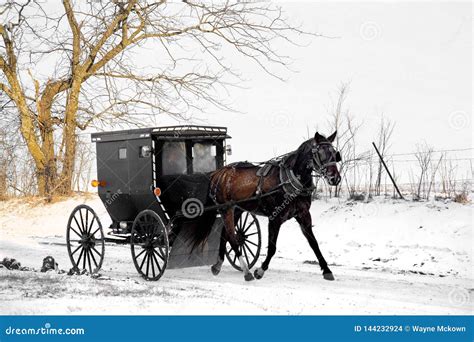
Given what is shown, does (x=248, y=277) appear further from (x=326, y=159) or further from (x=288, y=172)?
(x=326, y=159)

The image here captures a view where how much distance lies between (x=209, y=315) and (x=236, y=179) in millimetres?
3551

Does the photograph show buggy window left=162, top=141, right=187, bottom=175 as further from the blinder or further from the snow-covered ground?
the blinder

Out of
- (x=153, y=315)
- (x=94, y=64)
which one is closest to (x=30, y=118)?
(x=94, y=64)

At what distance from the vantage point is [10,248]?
620 inches

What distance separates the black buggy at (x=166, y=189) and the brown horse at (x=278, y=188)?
0.36 meters

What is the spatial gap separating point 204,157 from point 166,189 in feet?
3.13

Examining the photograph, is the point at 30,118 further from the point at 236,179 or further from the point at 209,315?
the point at 209,315

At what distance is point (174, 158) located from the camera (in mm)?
10289

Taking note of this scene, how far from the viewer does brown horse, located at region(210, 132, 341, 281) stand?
8.79 m

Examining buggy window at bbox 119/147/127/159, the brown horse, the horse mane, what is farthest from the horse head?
buggy window at bbox 119/147/127/159

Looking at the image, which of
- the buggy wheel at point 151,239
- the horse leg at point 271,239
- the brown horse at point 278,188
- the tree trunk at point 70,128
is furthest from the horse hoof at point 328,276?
the tree trunk at point 70,128

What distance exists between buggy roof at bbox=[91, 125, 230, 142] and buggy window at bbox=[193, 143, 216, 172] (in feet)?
0.72

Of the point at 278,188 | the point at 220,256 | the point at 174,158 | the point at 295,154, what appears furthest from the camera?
the point at 220,256
